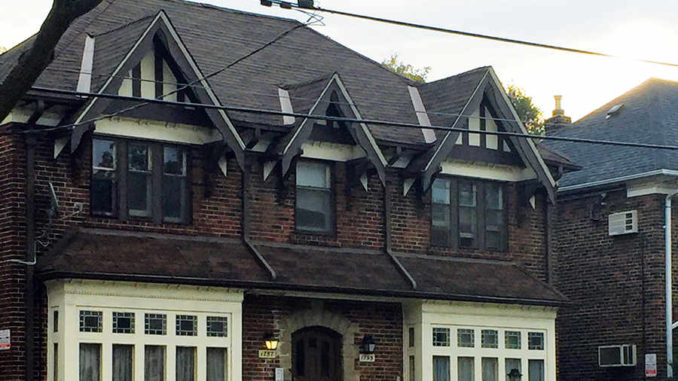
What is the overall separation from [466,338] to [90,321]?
818 cm

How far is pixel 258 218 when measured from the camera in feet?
94.0

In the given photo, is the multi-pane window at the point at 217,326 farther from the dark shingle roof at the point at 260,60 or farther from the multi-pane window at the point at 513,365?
the multi-pane window at the point at 513,365

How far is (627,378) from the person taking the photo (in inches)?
1391

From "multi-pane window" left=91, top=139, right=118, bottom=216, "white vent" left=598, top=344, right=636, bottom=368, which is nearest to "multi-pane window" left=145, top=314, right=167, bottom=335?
"multi-pane window" left=91, top=139, right=118, bottom=216

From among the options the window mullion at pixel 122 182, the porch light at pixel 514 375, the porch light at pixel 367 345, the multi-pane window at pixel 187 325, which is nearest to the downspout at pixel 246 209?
the multi-pane window at pixel 187 325

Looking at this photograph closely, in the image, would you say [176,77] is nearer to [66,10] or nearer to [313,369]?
[313,369]

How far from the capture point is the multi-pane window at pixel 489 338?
1198 inches

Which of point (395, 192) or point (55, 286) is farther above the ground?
point (395, 192)

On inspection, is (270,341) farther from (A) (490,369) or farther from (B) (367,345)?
(A) (490,369)

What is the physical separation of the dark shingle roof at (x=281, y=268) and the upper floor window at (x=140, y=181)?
0.45 metres

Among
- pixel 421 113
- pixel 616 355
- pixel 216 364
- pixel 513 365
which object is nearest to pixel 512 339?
pixel 513 365

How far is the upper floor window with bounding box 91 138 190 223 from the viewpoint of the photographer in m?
26.8

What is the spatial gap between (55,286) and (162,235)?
260 cm

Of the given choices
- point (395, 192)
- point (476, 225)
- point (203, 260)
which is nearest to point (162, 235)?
point (203, 260)
